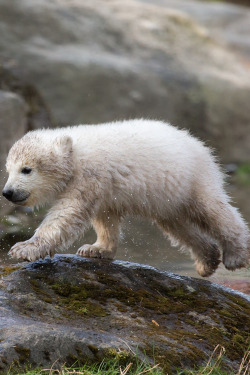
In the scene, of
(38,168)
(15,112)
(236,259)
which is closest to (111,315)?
(38,168)

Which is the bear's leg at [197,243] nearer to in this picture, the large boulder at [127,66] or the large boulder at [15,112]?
the large boulder at [15,112]

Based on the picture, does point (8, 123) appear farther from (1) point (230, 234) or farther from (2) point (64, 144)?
(1) point (230, 234)

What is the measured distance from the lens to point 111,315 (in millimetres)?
4031

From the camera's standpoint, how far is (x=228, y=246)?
569 cm

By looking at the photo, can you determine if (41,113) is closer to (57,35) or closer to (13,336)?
(57,35)

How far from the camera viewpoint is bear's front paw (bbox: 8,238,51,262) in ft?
14.3

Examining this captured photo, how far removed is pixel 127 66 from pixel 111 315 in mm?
9557

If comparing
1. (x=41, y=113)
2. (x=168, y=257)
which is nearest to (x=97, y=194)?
(x=168, y=257)

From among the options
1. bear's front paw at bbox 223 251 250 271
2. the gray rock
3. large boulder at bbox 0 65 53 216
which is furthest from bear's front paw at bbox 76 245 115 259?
the gray rock

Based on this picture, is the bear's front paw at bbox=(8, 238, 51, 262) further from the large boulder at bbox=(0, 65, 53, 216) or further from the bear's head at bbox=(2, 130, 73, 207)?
the large boulder at bbox=(0, 65, 53, 216)

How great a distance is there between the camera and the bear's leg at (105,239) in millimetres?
5441

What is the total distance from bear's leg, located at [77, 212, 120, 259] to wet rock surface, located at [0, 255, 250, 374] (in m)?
0.54

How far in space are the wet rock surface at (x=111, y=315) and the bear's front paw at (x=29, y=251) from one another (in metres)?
0.09

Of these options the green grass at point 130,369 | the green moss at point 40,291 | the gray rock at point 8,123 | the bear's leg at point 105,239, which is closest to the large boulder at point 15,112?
the gray rock at point 8,123
